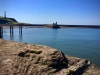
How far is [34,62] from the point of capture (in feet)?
67.4

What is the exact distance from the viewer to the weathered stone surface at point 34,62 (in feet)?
60.5

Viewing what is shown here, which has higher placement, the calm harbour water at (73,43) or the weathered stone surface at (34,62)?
the weathered stone surface at (34,62)

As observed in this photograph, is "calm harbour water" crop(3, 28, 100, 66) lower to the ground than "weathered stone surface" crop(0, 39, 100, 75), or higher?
lower

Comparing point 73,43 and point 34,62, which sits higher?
point 34,62

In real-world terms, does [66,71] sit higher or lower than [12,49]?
lower

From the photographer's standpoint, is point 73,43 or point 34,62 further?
point 73,43

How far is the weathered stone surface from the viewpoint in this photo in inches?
727

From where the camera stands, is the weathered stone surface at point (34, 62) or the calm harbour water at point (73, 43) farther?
the calm harbour water at point (73, 43)

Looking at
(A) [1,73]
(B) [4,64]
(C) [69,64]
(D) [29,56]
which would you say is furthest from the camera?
(C) [69,64]

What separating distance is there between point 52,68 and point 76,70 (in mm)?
4298

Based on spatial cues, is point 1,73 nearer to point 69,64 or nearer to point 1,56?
point 1,56

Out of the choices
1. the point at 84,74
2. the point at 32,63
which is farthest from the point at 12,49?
the point at 84,74

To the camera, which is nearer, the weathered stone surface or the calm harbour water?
the weathered stone surface

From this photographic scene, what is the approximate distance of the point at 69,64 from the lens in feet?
77.8
